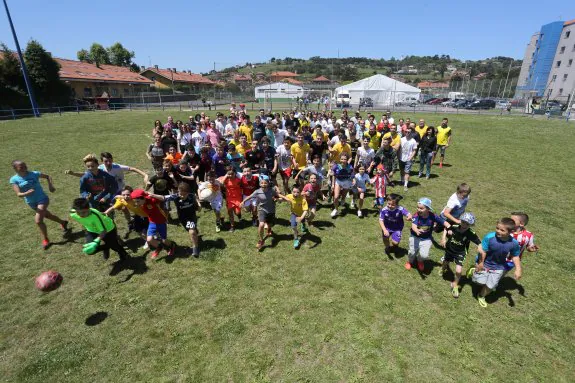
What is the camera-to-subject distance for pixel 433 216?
600 centimetres

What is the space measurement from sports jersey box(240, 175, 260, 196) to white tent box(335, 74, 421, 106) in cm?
5384

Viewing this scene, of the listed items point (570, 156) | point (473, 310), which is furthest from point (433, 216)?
point (570, 156)

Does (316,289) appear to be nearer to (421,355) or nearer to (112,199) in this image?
(421,355)

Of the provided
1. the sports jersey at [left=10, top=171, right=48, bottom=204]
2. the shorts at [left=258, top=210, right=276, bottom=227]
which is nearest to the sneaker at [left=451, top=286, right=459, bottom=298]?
the shorts at [left=258, top=210, right=276, bottom=227]

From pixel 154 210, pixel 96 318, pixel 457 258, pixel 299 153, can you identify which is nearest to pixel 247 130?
pixel 299 153

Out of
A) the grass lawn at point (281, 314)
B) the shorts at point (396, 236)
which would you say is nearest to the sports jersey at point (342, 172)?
the grass lawn at point (281, 314)

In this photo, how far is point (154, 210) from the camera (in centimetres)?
659

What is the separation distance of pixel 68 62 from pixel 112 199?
67.9m

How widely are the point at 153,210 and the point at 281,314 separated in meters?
3.70

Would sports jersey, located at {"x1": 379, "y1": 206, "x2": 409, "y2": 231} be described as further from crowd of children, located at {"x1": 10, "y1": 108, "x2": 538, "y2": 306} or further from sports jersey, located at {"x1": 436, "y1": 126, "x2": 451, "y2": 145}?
sports jersey, located at {"x1": 436, "y1": 126, "x2": 451, "y2": 145}

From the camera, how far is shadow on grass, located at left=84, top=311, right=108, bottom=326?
5.05 meters

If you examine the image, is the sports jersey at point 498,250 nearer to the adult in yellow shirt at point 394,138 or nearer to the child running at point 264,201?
the child running at point 264,201

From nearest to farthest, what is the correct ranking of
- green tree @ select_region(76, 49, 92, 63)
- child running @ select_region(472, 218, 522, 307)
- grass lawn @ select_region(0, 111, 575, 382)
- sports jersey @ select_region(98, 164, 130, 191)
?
grass lawn @ select_region(0, 111, 575, 382)
child running @ select_region(472, 218, 522, 307)
sports jersey @ select_region(98, 164, 130, 191)
green tree @ select_region(76, 49, 92, 63)

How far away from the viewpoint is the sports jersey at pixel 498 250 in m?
5.12
